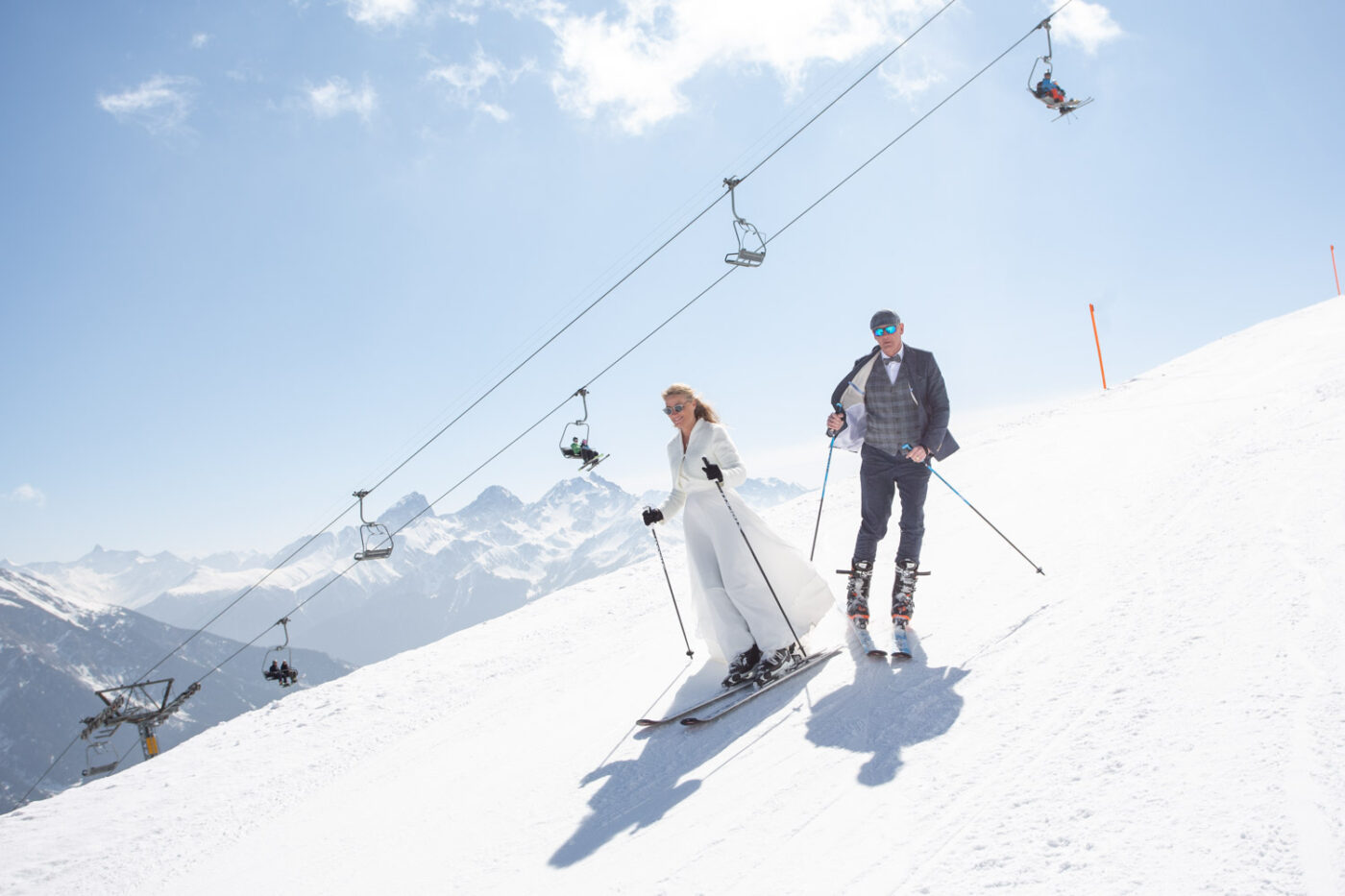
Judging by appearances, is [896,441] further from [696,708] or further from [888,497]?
[696,708]

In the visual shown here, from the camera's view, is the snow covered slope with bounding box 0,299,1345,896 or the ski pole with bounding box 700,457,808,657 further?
the ski pole with bounding box 700,457,808,657

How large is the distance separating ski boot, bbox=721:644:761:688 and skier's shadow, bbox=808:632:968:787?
811mm

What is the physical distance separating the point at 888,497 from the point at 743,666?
159cm

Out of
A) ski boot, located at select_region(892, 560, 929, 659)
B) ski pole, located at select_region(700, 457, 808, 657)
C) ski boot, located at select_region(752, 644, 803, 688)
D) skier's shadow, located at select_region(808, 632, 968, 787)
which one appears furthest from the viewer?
ski pole, located at select_region(700, 457, 808, 657)

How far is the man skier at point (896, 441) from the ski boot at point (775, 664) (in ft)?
1.64

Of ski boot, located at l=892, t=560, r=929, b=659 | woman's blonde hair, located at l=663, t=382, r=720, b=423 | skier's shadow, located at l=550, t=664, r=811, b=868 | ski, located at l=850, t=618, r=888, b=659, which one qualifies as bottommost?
skier's shadow, located at l=550, t=664, r=811, b=868

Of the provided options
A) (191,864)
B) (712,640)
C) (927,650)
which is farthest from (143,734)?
(927,650)

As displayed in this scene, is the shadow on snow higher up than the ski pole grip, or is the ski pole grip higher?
the ski pole grip

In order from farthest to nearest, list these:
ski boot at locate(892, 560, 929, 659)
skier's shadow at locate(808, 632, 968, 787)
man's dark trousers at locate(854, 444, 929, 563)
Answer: man's dark trousers at locate(854, 444, 929, 563), ski boot at locate(892, 560, 929, 659), skier's shadow at locate(808, 632, 968, 787)

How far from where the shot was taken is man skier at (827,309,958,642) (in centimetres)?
539

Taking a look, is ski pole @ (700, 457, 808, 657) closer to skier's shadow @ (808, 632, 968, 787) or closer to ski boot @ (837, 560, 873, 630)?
ski boot @ (837, 560, 873, 630)

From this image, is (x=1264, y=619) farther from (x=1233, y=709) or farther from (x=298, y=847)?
(x=298, y=847)

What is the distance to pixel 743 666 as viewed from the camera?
5.36m

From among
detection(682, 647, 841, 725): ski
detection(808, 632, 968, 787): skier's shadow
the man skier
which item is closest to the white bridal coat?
detection(682, 647, 841, 725): ski
